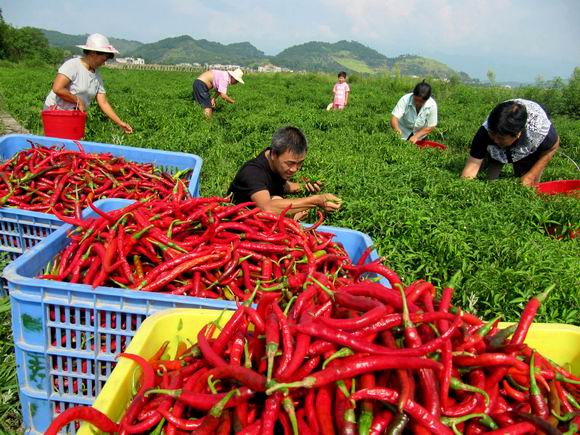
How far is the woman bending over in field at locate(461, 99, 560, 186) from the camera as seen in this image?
21.0 feet

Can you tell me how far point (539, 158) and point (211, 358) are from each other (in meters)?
7.10

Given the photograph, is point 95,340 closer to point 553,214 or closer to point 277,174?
point 277,174

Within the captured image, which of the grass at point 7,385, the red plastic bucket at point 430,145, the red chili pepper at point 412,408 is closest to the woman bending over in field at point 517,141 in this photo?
the red plastic bucket at point 430,145

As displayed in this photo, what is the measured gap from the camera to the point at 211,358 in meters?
2.01

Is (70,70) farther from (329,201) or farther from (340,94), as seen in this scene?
(340,94)

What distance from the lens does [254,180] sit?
4887 mm

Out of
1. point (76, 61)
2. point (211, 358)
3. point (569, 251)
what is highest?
point (76, 61)

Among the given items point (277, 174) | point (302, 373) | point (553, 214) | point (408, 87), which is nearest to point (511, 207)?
point (553, 214)

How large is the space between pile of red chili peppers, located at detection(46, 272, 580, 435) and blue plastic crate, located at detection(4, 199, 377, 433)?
435 mm

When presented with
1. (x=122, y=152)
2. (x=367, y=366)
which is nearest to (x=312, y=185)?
(x=122, y=152)

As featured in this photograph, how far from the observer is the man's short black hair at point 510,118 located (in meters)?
6.33

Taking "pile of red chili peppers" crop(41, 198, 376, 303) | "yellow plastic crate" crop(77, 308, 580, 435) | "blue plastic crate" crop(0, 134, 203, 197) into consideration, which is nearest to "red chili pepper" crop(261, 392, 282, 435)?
"yellow plastic crate" crop(77, 308, 580, 435)

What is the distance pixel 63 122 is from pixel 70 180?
2.08 metres

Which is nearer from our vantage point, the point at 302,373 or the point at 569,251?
the point at 302,373
